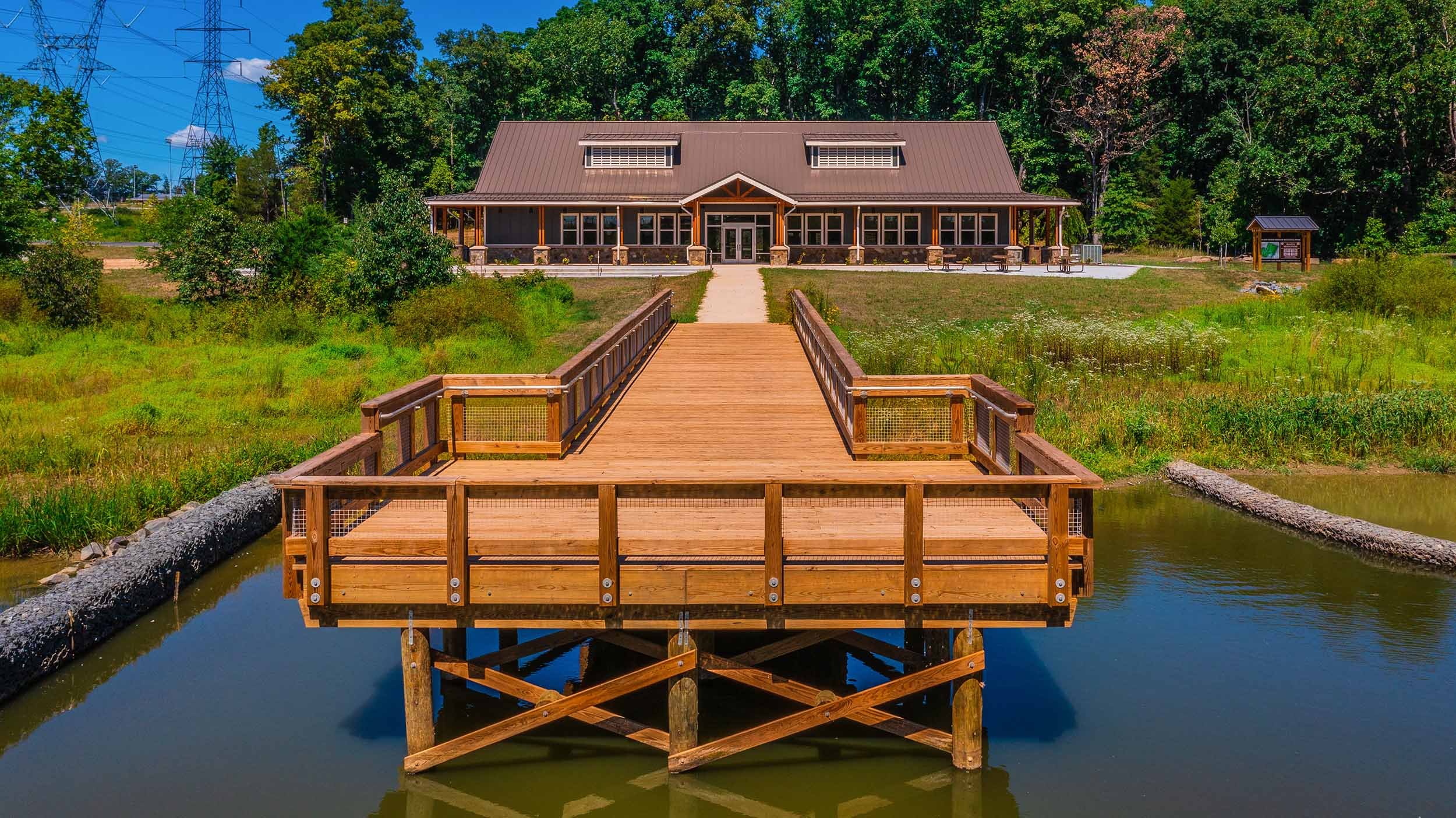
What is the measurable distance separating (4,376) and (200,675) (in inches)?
658

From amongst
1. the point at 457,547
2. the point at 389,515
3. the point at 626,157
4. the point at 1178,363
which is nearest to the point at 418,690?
the point at 457,547

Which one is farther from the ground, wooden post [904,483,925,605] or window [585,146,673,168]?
window [585,146,673,168]

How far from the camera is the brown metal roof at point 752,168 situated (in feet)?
164

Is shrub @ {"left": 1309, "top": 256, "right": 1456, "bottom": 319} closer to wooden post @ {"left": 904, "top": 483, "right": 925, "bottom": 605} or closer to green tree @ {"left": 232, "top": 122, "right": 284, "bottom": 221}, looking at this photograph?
wooden post @ {"left": 904, "top": 483, "right": 925, "bottom": 605}

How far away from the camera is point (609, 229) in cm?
5100

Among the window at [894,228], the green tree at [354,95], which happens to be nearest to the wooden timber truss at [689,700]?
the window at [894,228]

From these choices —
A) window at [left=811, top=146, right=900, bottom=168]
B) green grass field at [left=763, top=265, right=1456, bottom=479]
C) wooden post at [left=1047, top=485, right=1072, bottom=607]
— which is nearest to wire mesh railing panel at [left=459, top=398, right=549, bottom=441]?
wooden post at [left=1047, top=485, right=1072, bottom=607]

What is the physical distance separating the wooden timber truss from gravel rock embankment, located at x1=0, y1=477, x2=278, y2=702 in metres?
4.26

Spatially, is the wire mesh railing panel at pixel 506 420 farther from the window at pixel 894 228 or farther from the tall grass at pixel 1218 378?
the window at pixel 894 228

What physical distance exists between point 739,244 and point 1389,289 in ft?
79.2

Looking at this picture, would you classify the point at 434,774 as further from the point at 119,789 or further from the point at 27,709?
the point at 27,709

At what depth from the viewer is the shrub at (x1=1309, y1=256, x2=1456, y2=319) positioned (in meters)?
31.5

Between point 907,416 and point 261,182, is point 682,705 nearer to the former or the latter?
point 907,416

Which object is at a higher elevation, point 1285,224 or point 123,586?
point 1285,224
